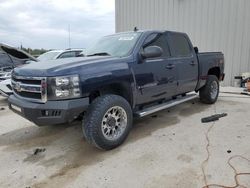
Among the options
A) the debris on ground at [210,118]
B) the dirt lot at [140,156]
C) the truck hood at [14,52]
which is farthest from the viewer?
the truck hood at [14,52]

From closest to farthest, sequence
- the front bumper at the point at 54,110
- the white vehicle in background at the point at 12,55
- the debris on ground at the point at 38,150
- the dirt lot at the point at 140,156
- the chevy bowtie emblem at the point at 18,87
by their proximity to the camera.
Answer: the dirt lot at the point at 140,156, the front bumper at the point at 54,110, the chevy bowtie emblem at the point at 18,87, the debris on ground at the point at 38,150, the white vehicle in background at the point at 12,55

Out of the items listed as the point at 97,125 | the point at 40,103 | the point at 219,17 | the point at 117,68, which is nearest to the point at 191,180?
the point at 97,125

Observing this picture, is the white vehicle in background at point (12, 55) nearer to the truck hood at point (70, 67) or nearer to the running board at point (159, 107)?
the running board at point (159, 107)

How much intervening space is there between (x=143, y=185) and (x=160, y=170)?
409mm

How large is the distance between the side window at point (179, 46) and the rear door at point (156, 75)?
0.23 m

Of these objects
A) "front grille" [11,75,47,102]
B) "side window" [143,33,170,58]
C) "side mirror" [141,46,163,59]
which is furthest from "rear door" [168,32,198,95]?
"front grille" [11,75,47,102]

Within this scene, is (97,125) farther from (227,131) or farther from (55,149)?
(227,131)

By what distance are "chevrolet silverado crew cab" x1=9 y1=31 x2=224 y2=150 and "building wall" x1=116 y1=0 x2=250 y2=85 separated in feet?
15.3

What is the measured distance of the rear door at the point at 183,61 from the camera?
210 inches

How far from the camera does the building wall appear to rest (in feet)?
30.7

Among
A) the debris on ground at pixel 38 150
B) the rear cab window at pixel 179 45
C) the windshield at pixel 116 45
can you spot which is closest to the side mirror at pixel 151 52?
the windshield at pixel 116 45

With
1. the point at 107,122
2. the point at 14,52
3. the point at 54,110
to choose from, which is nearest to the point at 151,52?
the point at 107,122

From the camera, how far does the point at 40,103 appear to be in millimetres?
3547

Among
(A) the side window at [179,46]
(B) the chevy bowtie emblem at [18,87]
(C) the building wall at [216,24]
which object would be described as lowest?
(B) the chevy bowtie emblem at [18,87]
